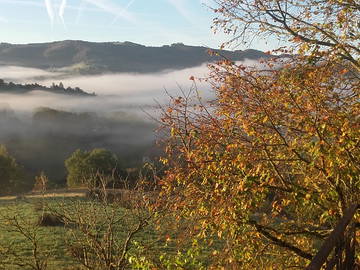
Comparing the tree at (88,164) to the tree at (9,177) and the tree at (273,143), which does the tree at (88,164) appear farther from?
the tree at (273,143)

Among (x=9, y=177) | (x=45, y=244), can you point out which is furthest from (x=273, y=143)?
(x=9, y=177)

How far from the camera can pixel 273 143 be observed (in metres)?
8.39

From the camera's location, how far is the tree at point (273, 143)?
7.27m

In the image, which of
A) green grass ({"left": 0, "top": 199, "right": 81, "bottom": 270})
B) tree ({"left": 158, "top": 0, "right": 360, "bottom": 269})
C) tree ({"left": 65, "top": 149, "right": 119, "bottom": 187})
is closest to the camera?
tree ({"left": 158, "top": 0, "right": 360, "bottom": 269})

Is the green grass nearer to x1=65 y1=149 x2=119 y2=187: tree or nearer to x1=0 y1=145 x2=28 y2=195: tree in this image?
x1=65 y1=149 x2=119 y2=187: tree

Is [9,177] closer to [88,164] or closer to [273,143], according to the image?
[88,164]

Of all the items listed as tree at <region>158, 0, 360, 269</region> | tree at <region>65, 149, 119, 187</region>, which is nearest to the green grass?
tree at <region>158, 0, 360, 269</region>

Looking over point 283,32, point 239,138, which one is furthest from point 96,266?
point 283,32

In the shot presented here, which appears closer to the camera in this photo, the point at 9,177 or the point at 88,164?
the point at 88,164

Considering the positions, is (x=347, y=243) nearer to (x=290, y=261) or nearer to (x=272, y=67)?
(x=290, y=261)

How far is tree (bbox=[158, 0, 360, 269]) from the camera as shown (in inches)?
286

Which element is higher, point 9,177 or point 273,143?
point 273,143

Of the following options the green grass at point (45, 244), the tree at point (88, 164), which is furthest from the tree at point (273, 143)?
the tree at point (88, 164)

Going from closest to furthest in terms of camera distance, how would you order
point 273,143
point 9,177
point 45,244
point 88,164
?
point 273,143 < point 45,244 < point 88,164 < point 9,177
